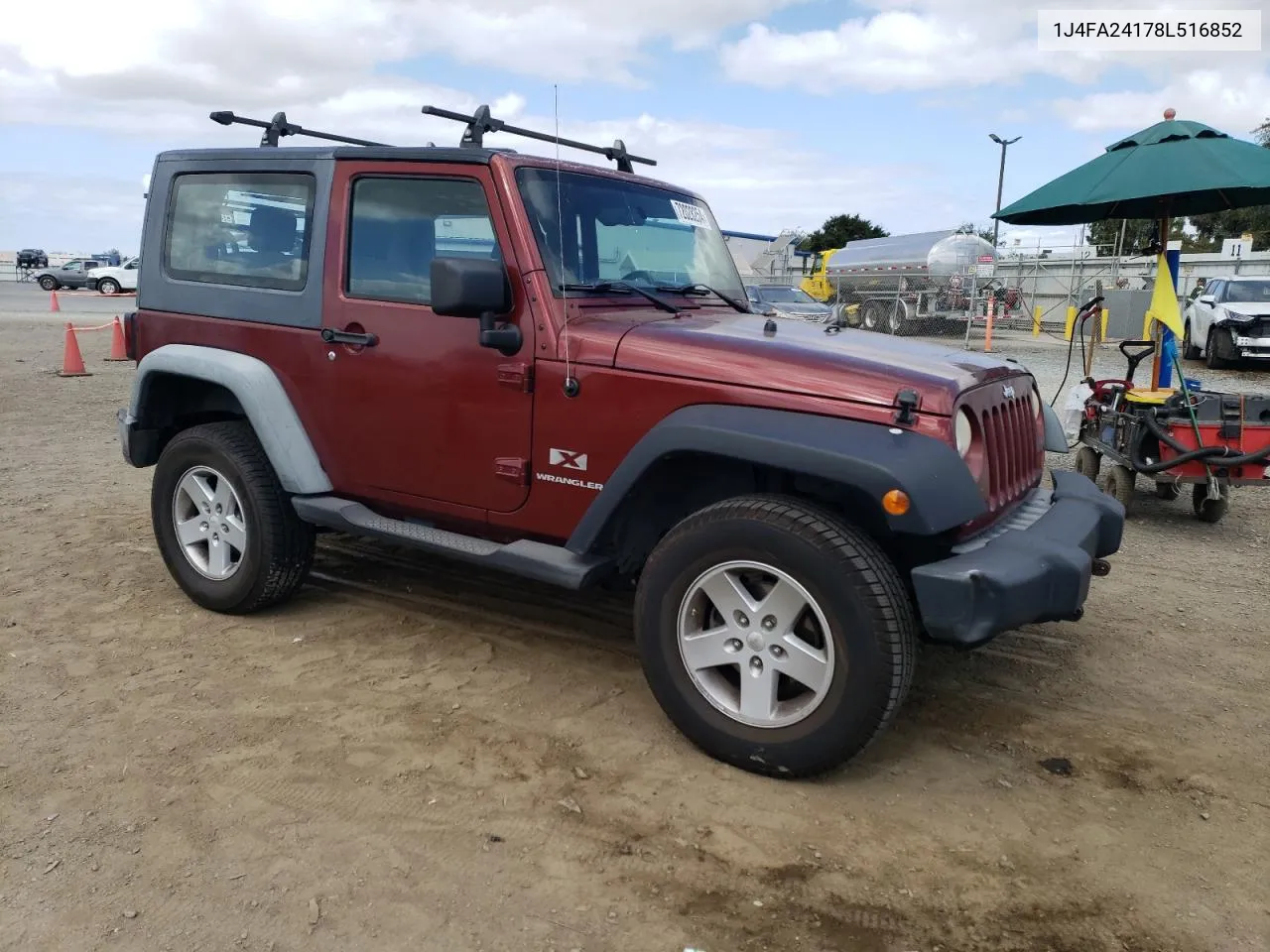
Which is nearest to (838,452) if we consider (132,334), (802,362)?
(802,362)

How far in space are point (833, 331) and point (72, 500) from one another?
524cm

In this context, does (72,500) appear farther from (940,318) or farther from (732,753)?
(940,318)

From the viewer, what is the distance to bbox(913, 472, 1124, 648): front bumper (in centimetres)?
288

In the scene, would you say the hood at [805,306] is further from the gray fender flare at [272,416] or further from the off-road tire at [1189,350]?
the gray fender flare at [272,416]

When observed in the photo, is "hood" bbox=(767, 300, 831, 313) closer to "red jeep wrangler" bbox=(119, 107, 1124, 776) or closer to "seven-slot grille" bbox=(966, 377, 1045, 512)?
"red jeep wrangler" bbox=(119, 107, 1124, 776)

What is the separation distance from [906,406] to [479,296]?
1490mm

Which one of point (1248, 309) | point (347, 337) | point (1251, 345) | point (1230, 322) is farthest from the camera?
point (1248, 309)

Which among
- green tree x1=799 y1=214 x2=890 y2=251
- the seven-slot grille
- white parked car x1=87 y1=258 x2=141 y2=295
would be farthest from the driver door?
green tree x1=799 y1=214 x2=890 y2=251

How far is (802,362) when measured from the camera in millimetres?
3176

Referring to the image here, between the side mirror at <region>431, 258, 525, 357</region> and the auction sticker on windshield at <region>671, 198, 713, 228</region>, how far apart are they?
1184 millimetres

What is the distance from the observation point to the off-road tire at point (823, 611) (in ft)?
9.66

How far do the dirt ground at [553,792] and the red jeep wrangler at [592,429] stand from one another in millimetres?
360

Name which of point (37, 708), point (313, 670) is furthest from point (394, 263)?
point (37, 708)

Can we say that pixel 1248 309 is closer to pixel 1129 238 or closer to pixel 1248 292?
pixel 1248 292
